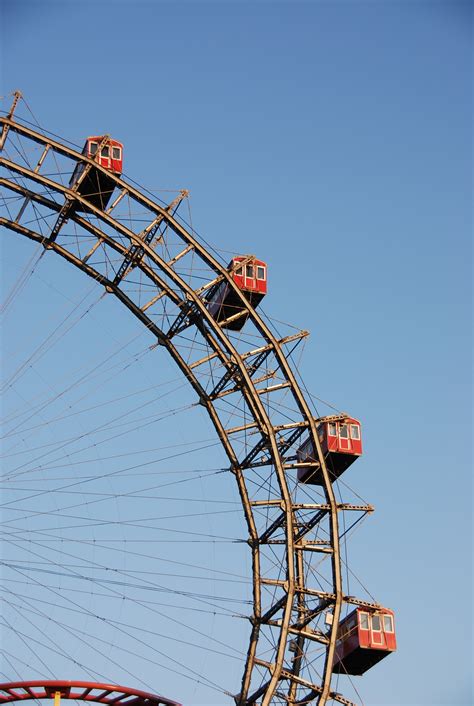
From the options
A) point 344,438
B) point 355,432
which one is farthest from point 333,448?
point 355,432

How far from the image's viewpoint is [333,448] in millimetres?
42031

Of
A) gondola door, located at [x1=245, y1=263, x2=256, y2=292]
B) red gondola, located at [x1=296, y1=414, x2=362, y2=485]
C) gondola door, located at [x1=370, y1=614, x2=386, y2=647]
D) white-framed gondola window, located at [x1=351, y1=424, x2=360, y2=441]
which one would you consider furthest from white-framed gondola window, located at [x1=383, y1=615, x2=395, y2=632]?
gondola door, located at [x1=245, y1=263, x2=256, y2=292]

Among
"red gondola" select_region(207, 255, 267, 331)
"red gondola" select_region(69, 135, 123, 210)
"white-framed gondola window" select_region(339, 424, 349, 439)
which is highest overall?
"red gondola" select_region(69, 135, 123, 210)

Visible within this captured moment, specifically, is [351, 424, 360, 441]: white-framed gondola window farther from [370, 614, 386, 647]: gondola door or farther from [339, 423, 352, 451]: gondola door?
[370, 614, 386, 647]: gondola door

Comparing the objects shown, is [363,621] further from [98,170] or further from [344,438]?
[98,170]

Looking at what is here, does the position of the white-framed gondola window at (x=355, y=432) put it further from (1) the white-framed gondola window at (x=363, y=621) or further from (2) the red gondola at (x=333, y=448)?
(1) the white-framed gondola window at (x=363, y=621)

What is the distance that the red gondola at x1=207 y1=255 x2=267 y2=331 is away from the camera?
41.9 m

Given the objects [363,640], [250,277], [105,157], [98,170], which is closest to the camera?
[98,170]

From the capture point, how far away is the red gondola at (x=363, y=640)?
40.6 meters

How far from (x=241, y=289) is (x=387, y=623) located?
14.1 m

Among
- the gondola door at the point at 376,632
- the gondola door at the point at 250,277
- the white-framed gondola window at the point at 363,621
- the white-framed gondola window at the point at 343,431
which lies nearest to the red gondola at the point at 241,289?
the gondola door at the point at 250,277

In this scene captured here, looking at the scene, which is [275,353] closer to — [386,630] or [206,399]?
[206,399]

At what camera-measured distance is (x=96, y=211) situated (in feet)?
130

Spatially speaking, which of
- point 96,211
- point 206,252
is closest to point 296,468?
point 206,252
